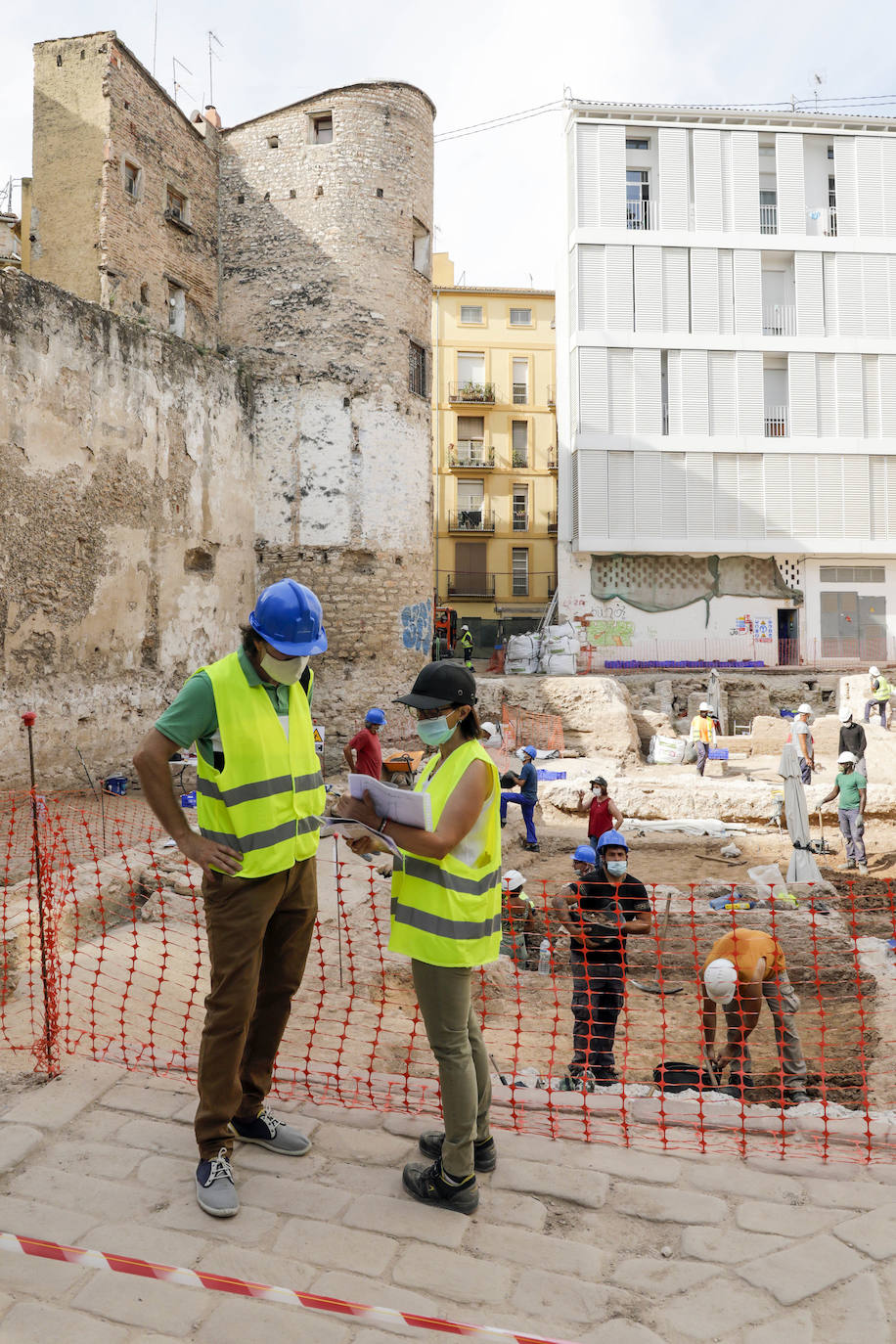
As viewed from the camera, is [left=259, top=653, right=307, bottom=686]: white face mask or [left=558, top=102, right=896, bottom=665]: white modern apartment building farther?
[left=558, top=102, right=896, bottom=665]: white modern apartment building

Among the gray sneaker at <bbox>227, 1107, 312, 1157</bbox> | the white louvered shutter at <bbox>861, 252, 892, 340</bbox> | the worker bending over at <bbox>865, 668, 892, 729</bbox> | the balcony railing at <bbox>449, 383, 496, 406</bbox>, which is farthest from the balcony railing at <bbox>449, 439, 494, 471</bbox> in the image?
the gray sneaker at <bbox>227, 1107, 312, 1157</bbox>

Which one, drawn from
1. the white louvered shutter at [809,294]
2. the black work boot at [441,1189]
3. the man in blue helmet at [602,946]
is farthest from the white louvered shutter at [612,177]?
the black work boot at [441,1189]

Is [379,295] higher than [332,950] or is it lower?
higher

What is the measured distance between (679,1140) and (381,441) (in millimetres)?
16709

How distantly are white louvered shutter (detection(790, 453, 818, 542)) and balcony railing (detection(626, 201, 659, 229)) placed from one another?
331 inches

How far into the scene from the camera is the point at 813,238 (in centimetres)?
2866

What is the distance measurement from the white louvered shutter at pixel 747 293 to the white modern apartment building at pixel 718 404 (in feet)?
0.19

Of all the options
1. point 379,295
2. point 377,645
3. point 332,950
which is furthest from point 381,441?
point 332,950

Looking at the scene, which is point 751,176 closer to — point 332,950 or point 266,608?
point 332,950

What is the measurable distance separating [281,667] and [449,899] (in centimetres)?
92

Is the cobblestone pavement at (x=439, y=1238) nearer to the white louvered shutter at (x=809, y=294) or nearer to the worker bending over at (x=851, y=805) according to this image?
the worker bending over at (x=851, y=805)

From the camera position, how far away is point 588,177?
27969 mm

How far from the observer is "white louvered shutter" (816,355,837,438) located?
28391mm

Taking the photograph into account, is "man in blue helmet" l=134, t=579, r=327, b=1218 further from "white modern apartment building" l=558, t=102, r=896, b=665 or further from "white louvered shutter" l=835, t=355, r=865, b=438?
"white louvered shutter" l=835, t=355, r=865, b=438
